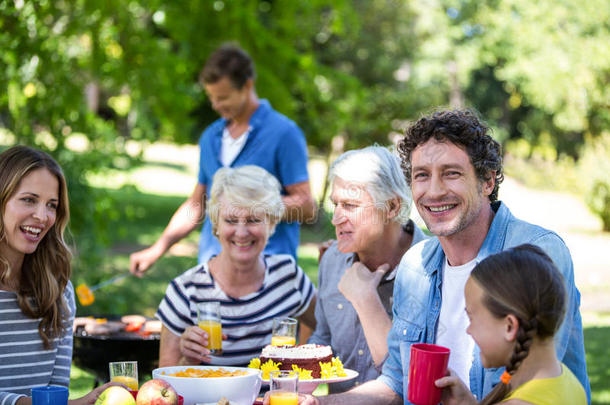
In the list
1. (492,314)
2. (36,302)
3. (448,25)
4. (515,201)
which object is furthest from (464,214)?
(448,25)

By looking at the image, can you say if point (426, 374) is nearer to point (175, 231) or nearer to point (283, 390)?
point (283, 390)

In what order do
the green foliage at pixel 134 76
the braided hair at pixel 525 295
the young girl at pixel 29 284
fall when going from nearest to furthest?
the braided hair at pixel 525 295, the young girl at pixel 29 284, the green foliage at pixel 134 76

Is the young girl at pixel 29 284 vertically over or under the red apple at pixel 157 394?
over

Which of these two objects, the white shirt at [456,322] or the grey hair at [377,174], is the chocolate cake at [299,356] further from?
the grey hair at [377,174]

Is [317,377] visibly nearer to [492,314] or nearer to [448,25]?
[492,314]

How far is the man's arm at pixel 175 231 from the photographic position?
16.4ft

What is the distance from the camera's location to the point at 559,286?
2225mm

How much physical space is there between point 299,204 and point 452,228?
7.05ft

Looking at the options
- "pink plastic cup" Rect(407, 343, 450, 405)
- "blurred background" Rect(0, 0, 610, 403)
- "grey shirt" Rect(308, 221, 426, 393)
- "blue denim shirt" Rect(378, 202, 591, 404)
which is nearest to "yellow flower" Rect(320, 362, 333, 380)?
"blue denim shirt" Rect(378, 202, 591, 404)

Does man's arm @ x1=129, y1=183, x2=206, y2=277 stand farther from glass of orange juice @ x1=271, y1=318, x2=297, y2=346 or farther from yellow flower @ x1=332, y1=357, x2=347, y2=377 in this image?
yellow flower @ x1=332, y1=357, x2=347, y2=377

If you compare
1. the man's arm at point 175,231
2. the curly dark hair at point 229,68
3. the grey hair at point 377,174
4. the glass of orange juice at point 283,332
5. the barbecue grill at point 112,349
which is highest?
the curly dark hair at point 229,68

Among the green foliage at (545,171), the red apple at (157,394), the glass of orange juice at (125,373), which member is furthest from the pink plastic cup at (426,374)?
the green foliage at (545,171)

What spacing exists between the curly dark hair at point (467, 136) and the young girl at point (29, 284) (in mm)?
1674

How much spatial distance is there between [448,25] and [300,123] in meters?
26.0
